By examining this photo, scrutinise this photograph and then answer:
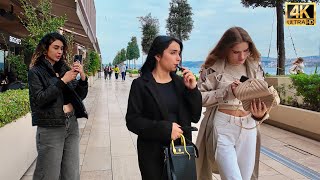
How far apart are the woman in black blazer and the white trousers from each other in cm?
45

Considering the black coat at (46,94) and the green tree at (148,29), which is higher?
the green tree at (148,29)

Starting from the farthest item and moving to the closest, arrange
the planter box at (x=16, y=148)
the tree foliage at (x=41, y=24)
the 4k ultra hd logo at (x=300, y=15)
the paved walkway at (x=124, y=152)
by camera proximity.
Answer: the 4k ultra hd logo at (x=300, y=15) < the tree foliage at (x=41, y=24) < the paved walkway at (x=124, y=152) < the planter box at (x=16, y=148)

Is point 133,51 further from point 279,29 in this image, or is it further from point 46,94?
point 46,94

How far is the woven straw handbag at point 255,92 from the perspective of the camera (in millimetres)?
2207

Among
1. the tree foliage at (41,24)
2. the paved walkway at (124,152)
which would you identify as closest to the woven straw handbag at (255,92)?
the paved walkway at (124,152)

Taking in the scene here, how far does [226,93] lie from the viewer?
8.04ft

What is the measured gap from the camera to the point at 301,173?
441 cm

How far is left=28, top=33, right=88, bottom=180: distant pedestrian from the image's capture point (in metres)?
2.66

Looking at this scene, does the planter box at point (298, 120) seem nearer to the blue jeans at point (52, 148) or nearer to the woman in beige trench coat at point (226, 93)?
the woman in beige trench coat at point (226, 93)

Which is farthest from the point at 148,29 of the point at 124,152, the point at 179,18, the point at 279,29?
the point at 124,152

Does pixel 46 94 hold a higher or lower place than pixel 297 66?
lower

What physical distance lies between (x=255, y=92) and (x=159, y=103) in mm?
648

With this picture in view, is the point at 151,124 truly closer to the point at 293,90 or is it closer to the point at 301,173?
the point at 301,173

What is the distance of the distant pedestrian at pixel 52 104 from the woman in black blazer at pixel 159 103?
0.81m
